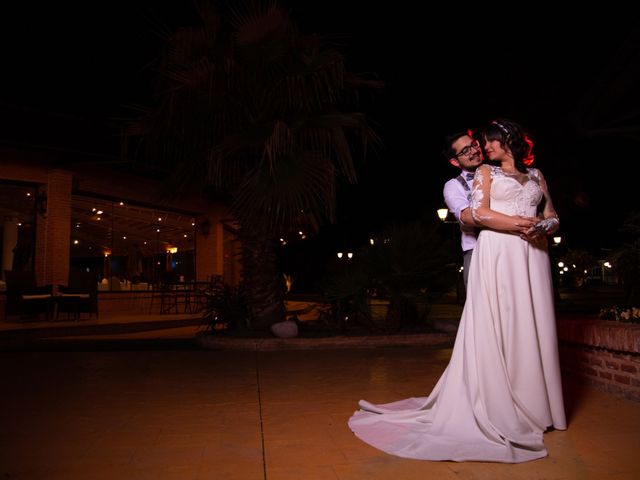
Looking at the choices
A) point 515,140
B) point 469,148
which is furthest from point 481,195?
point 469,148

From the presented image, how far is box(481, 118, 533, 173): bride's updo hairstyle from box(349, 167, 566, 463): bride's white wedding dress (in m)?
0.10

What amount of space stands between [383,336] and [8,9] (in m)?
12.1

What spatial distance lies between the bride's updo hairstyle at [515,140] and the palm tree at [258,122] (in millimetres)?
4537

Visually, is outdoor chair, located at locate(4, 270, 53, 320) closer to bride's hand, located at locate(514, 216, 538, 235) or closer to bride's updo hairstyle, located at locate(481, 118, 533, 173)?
bride's updo hairstyle, located at locate(481, 118, 533, 173)

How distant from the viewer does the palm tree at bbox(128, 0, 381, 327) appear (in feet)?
27.1

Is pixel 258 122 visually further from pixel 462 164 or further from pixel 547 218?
pixel 547 218

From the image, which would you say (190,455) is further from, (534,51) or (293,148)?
(534,51)

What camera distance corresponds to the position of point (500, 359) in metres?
3.38

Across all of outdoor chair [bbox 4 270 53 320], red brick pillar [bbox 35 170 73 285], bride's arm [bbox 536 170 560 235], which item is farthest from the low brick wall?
red brick pillar [bbox 35 170 73 285]

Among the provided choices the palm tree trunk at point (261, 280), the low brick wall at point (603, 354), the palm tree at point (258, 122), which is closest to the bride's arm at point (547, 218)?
the low brick wall at point (603, 354)

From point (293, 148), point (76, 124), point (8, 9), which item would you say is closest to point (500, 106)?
point (293, 148)

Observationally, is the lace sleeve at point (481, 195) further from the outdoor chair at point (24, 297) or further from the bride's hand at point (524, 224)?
the outdoor chair at point (24, 297)

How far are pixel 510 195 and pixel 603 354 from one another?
6.51 feet

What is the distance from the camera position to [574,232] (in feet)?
113
